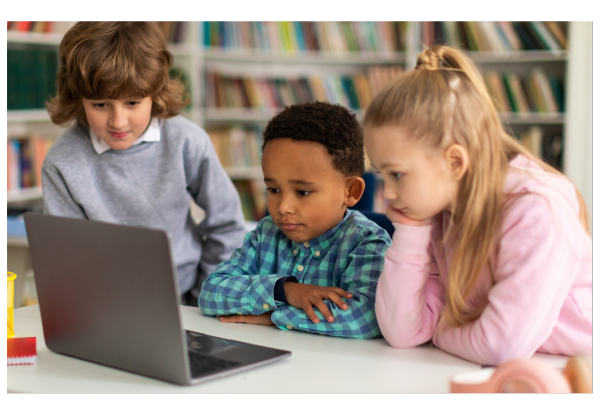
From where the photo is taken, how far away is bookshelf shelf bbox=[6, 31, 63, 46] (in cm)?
282

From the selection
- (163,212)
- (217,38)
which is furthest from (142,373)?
(217,38)

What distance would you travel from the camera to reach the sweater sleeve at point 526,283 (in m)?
0.81

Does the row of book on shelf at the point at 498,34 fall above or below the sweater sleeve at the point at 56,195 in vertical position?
above

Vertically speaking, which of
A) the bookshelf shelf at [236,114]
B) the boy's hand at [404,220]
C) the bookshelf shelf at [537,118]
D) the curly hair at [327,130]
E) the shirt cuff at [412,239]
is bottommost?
the shirt cuff at [412,239]

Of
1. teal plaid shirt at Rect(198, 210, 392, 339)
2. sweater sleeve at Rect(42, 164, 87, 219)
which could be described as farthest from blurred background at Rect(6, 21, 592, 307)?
teal plaid shirt at Rect(198, 210, 392, 339)

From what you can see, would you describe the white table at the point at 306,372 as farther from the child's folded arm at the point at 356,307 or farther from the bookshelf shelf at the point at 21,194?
the bookshelf shelf at the point at 21,194

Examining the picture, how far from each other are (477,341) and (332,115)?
574 mm

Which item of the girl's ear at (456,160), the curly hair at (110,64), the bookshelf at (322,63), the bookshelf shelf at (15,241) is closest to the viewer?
the girl's ear at (456,160)

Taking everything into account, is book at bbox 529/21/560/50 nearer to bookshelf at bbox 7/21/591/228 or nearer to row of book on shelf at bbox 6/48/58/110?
bookshelf at bbox 7/21/591/228

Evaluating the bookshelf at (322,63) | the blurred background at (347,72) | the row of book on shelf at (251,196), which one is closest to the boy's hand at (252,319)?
the blurred background at (347,72)

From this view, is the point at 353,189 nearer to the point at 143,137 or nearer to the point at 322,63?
the point at 143,137

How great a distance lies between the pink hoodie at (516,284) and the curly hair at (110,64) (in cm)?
87

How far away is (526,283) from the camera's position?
81cm
